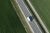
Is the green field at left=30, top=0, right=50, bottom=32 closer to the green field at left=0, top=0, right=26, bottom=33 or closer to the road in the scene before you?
the road

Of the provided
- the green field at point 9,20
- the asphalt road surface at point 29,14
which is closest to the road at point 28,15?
the asphalt road surface at point 29,14

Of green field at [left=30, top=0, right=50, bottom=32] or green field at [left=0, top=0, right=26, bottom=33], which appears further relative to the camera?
green field at [left=30, top=0, right=50, bottom=32]

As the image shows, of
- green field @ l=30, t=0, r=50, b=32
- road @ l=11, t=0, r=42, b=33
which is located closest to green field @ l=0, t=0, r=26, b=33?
road @ l=11, t=0, r=42, b=33

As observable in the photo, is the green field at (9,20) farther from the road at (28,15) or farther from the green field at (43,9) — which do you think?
the green field at (43,9)

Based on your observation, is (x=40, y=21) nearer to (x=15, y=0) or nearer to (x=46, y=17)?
(x=46, y=17)

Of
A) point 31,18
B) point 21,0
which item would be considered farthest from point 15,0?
point 31,18
